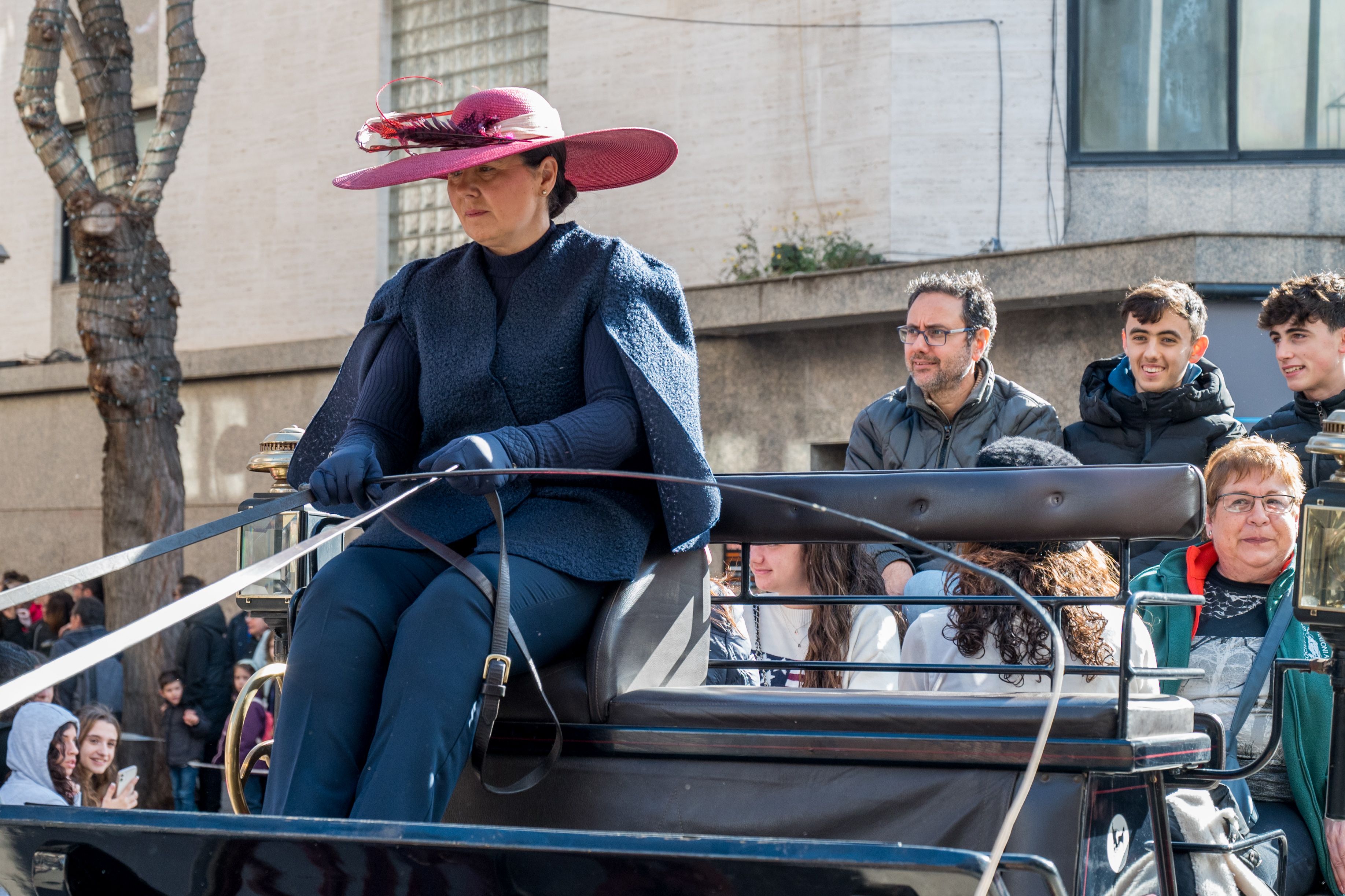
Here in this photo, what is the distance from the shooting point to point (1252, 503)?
3535mm

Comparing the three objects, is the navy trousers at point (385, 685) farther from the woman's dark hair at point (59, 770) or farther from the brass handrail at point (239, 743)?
the woman's dark hair at point (59, 770)

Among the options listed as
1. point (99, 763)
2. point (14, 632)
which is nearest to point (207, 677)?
point (99, 763)

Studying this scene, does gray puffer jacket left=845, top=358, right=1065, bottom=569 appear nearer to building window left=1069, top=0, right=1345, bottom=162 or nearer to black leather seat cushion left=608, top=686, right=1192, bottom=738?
black leather seat cushion left=608, top=686, right=1192, bottom=738

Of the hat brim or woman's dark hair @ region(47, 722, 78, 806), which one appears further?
woman's dark hair @ region(47, 722, 78, 806)

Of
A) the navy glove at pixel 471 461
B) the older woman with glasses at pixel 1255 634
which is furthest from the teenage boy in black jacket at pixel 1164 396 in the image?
the navy glove at pixel 471 461

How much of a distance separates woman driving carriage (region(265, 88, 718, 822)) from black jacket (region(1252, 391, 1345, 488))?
197cm

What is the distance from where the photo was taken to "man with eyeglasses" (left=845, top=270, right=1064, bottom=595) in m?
4.52

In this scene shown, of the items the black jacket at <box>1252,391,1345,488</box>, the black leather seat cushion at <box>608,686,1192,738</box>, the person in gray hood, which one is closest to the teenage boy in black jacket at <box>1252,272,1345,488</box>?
the black jacket at <box>1252,391,1345,488</box>

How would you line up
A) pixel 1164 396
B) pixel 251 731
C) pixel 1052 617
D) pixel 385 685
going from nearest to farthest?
pixel 385 685 → pixel 1052 617 → pixel 1164 396 → pixel 251 731

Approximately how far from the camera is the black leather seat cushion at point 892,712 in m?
2.40

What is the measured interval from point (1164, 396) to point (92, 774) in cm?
472

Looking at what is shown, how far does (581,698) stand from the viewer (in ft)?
8.93

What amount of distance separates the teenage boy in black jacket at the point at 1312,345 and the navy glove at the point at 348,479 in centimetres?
262

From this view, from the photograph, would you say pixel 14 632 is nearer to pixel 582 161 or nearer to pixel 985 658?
pixel 582 161
